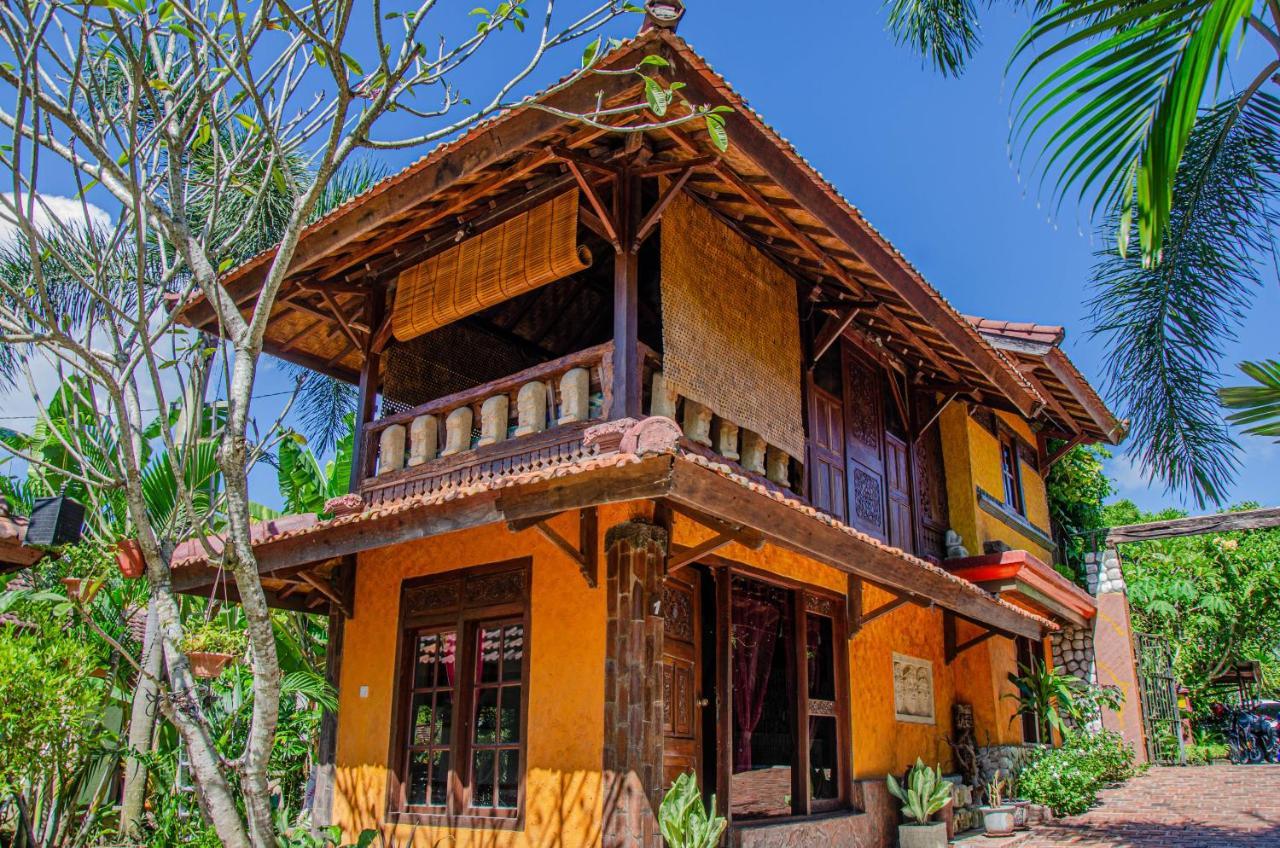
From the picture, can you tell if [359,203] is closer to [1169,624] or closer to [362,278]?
[362,278]

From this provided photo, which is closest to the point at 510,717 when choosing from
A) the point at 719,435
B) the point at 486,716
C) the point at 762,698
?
the point at 486,716

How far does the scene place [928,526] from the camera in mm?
10453

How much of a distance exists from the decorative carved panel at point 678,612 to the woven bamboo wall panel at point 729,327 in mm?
1270

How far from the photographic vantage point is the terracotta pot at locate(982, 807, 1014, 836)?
28.9ft

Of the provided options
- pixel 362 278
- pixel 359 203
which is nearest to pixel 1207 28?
pixel 359 203

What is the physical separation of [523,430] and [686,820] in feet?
8.62

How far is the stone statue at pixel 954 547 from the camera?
10.6 meters

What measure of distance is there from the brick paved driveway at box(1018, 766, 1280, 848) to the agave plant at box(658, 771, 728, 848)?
3717 millimetres

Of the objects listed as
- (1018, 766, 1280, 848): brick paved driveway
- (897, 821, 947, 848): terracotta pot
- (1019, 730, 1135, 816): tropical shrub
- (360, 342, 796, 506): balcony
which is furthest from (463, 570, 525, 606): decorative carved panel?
(1019, 730, 1135, 816): tropical shrub

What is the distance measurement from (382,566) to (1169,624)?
16160 millimetres

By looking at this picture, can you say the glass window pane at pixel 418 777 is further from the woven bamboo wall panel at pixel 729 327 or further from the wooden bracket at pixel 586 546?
the woven bamboo wall panel at pixel 729 327

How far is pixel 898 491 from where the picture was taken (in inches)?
390

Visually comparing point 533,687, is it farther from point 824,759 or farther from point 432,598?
point 824,759

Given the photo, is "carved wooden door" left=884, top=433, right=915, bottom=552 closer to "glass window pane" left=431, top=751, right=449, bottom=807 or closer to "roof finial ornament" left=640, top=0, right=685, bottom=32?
"glass window pane" left=431, top=751, right=449, bottom=807
